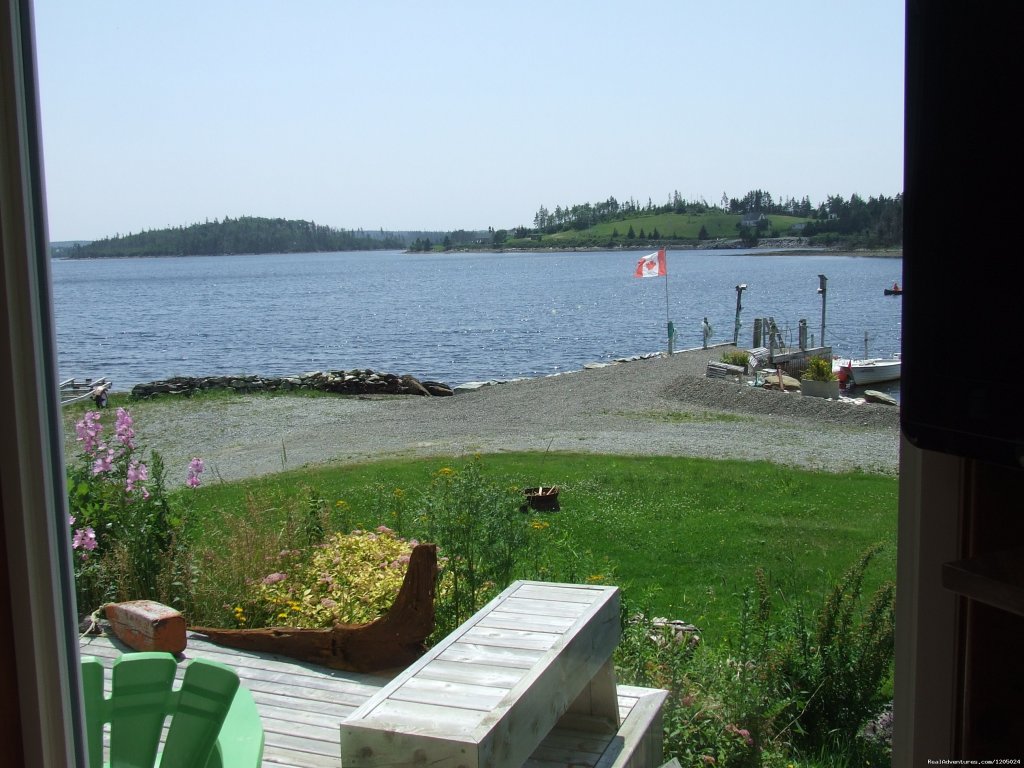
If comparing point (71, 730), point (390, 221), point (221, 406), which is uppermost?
point (390, 221)

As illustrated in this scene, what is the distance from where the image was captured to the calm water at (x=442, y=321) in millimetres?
27609

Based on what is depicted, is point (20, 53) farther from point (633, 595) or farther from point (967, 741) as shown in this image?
point (633, 595)

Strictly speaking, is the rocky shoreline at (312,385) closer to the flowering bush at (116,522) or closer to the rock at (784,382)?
the rock at (784,382)

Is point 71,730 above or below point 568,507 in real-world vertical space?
above

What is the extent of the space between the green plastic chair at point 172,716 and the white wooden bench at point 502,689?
0.29 metres

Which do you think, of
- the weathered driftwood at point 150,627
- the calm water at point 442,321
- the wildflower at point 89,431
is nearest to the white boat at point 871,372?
the calm water at point 442,321

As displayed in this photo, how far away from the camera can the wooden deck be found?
2.97m

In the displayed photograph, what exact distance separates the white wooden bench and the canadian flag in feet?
60.9

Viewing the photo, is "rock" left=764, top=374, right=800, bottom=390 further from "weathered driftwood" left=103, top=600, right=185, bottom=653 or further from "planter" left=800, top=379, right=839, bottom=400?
"weathered driftwood" left=103, top=600, right=185, bottom=653

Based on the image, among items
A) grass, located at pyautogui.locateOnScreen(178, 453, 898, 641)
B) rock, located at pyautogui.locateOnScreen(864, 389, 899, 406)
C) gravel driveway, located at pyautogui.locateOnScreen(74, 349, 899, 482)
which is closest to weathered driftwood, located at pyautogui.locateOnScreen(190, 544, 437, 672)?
grass, located at pyautogui.locateOnScreen(178, 453, 898, 641)

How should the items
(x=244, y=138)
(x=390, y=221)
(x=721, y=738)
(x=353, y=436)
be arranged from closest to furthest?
(x=721, y=738) < (x=353, y=436) < (x=244, y=138) < (x=390, y=221)

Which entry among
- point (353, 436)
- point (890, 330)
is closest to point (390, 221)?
point (890, 330)

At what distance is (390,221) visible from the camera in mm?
80062

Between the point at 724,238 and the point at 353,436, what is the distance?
59.8 meters
